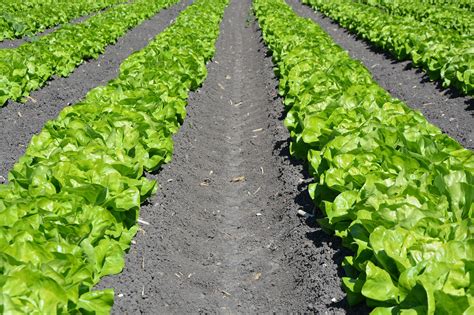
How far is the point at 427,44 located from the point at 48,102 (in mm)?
8326

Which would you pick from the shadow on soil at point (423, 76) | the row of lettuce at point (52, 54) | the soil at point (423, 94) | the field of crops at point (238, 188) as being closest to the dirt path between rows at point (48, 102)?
the field of crops at point (238, 188)

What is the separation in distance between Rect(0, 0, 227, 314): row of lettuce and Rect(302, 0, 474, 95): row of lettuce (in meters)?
5.59

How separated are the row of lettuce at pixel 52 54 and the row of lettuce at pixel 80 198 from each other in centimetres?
328

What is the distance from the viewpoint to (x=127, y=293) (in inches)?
181

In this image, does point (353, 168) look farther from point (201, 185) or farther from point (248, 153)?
point (248, 153)

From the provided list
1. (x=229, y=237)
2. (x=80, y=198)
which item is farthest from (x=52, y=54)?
(x=80, y=198)

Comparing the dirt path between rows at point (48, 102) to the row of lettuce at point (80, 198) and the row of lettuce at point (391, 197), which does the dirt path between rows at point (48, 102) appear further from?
the row of lettuce at point (391, 197)

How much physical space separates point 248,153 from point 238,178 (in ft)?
2.92

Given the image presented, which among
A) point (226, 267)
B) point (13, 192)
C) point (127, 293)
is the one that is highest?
point (13, 192)

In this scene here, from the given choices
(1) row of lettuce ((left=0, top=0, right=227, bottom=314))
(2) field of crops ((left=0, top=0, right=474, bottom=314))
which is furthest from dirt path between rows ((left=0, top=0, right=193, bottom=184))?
(1) row of lettuce ((left=0, top=0, right=227, bottom=314))

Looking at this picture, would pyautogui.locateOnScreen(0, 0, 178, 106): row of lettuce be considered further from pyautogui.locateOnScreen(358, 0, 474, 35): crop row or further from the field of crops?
pyautogui.locateOnScreen(358, 0, 474, 35): crop row

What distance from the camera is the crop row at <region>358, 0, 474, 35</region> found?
16656mm

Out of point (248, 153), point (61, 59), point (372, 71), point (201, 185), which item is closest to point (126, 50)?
point (61, 59)

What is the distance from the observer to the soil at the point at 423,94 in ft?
28.7
